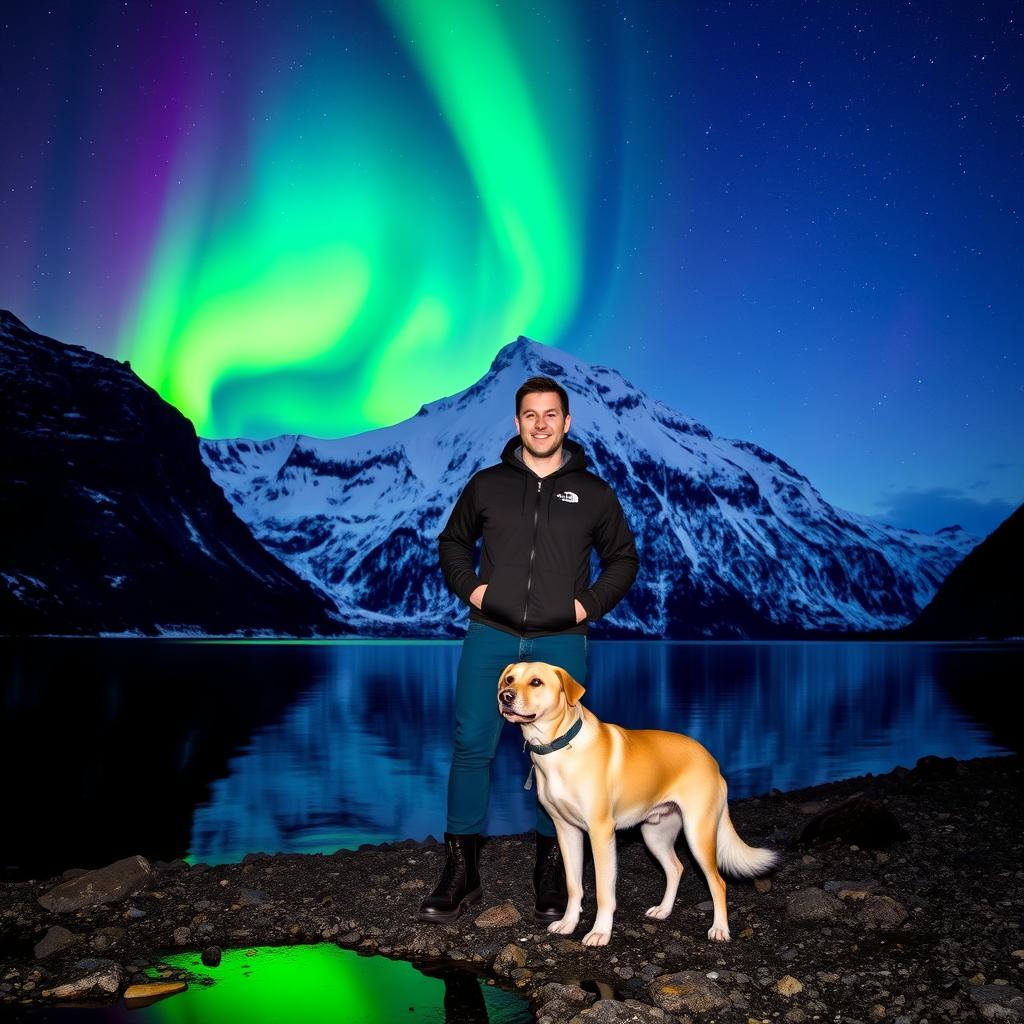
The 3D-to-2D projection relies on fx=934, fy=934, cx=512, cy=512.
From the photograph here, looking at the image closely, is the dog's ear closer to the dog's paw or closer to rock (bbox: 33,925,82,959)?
the dog's paw

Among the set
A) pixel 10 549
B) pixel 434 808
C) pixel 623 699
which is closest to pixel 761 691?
pixel 623 699

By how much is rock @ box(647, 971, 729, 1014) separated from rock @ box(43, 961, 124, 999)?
326cm

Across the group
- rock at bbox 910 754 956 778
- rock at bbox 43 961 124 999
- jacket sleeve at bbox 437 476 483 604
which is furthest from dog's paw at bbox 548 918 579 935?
rock at bbox 910 754 956 778

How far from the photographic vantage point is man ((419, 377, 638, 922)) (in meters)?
7.14

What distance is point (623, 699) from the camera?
54312mm

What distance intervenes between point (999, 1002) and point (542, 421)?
470 centimetres

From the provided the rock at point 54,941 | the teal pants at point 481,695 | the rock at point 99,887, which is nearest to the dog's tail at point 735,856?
the teal pants at point 481,695

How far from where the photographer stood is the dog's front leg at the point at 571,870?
663 centimetres

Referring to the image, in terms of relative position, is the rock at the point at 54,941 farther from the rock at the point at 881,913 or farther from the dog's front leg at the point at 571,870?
the rock at the point at 881,913

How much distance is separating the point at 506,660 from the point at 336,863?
12.3 feet

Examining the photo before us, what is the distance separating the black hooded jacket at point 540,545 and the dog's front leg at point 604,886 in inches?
63.1

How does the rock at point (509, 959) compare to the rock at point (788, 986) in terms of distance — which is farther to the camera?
the rock at point (509, 959)

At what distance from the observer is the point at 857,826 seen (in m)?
9.13

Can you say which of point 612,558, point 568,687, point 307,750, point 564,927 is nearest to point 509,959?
point 564,927
